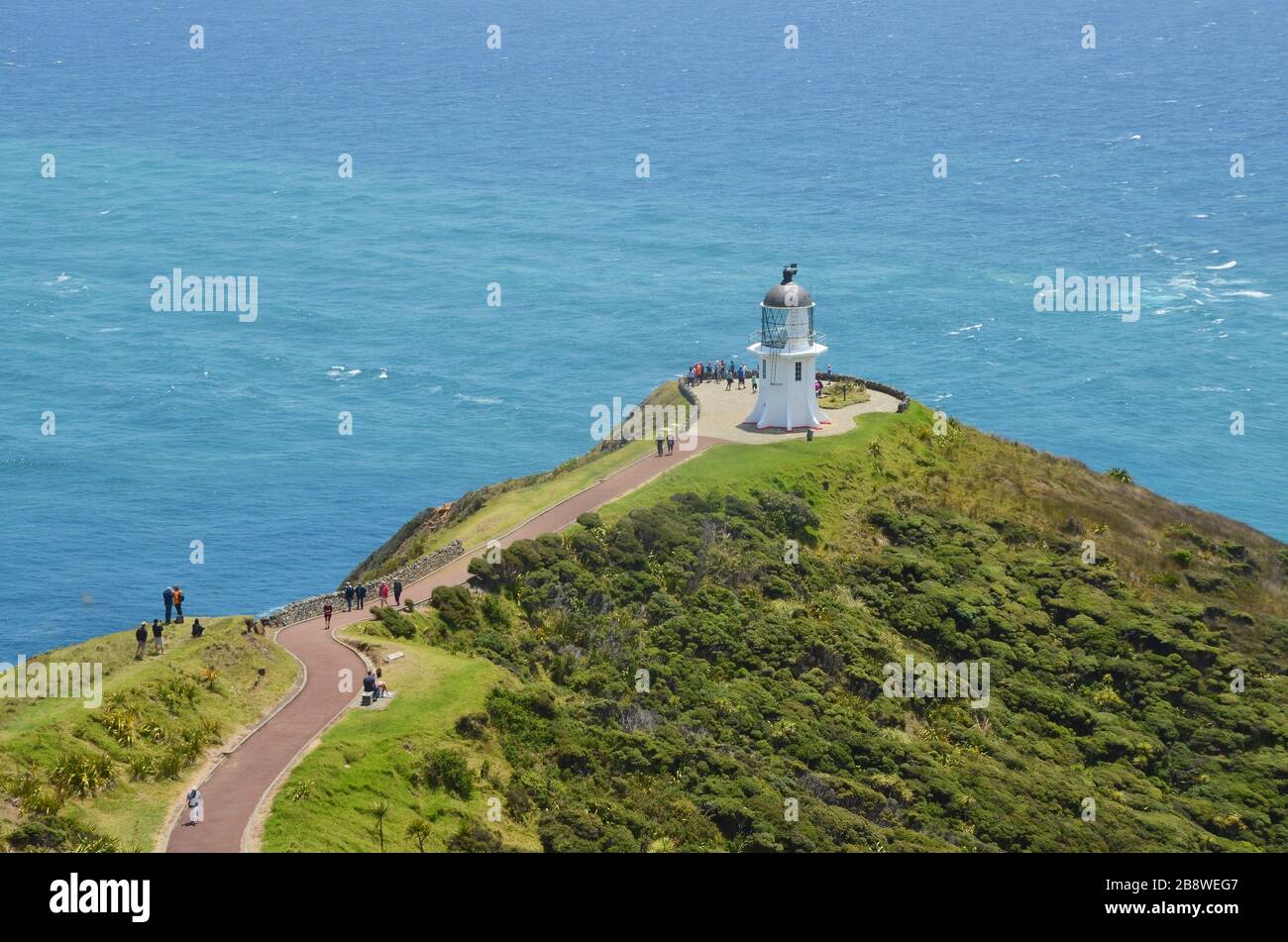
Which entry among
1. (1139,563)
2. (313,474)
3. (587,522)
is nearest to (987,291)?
(313,474)

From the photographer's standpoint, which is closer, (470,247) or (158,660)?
(158,660)

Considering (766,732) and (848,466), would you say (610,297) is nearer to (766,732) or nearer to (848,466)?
(848,466)

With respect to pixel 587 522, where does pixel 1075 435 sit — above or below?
above

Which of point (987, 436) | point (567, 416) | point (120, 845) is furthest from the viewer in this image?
point (567, 416)
